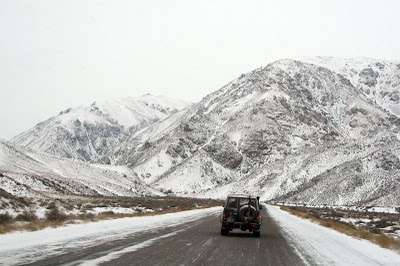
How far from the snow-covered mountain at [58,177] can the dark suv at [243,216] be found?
63.9 m

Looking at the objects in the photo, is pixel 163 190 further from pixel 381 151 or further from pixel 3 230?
pixel 3 230

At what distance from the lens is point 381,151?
131 m

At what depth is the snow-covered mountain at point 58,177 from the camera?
99.4m

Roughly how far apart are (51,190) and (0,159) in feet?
70.6

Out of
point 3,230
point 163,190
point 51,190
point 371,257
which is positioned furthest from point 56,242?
point 163,190

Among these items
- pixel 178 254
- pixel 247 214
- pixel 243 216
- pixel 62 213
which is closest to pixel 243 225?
pixel 243 216

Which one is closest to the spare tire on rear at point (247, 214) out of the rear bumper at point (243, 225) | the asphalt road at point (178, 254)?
the rear bumper at point (243, 225)

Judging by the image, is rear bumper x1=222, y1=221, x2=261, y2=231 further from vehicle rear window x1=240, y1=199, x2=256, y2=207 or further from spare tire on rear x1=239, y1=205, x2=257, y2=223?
vehicle rear window x1=240, y1=199, x2=256, y2=207

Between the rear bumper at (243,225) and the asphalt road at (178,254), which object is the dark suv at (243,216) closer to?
the rear bumper at (243,225)

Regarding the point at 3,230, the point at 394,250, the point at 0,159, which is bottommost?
the point at 394,250

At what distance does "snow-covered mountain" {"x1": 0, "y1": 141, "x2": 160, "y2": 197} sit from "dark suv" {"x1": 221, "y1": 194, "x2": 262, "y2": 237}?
210 feet

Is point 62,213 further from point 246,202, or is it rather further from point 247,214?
point 247,214

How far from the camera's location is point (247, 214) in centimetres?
2148

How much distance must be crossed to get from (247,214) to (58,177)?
103m
